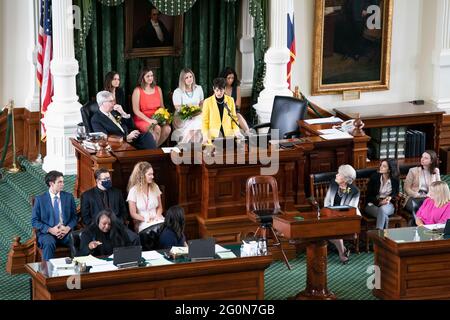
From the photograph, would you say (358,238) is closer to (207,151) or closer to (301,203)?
(301,203)

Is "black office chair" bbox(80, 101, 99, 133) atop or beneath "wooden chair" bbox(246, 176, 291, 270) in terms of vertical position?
atop

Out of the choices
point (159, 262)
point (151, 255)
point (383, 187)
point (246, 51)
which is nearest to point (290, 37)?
point (246, 51)

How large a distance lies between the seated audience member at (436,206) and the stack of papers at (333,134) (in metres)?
1.71

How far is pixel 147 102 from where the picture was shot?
15445 mm

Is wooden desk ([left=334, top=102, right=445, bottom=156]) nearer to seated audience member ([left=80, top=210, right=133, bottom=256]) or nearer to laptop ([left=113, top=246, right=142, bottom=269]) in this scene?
seated audience member ([left=80, top=210, right=133, bottom=256])

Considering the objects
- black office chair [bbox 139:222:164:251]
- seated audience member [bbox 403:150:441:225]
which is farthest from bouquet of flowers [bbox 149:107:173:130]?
seated audience member [bbox 403:150:441:225]

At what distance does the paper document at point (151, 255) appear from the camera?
11.7m

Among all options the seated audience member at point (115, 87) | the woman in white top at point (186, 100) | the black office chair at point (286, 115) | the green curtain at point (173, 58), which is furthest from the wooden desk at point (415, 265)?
the green curtain at point (173, 58)

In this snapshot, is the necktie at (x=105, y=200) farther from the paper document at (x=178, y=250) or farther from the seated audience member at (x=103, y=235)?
the paper document at (x=178, y=250)

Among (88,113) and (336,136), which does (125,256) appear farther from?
(336,136)

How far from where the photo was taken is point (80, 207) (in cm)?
1310

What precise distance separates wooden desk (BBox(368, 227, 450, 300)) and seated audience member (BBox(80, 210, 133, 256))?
2591mm

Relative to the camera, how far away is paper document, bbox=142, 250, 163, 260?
462 inches

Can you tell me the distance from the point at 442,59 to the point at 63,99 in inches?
216
